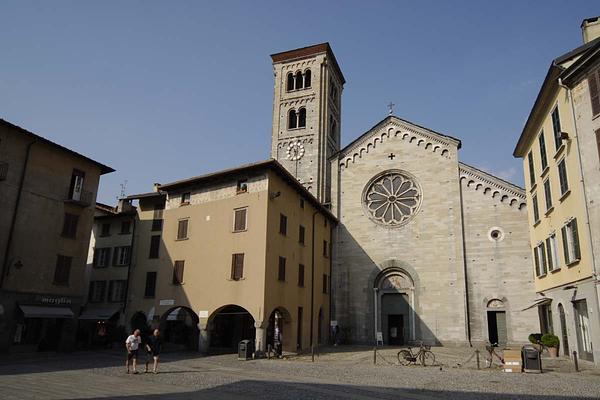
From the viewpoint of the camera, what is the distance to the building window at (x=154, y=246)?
99.5 feet

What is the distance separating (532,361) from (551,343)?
5235 mm

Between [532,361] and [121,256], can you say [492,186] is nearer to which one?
[532,361]

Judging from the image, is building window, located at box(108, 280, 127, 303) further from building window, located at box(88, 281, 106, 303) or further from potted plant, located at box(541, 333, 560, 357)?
potted plant, located at box(541, 333, 560, 357)

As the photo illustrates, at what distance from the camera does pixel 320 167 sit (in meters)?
39.5

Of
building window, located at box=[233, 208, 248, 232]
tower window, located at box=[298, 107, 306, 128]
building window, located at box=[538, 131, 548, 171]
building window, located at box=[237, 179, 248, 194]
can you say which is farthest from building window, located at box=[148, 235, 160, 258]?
building window, located at box=[538, 131, 548, 171]

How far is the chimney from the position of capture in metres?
23.0

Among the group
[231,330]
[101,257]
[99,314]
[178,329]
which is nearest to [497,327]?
[231,330]

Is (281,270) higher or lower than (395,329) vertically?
higher

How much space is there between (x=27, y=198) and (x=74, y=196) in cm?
302

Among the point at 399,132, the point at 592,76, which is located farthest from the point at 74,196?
the point at 592,76

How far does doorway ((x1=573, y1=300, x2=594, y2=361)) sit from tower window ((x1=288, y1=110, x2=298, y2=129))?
2854 centimetres

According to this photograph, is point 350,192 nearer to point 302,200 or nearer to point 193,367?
point 302,200

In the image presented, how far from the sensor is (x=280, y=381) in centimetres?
1538

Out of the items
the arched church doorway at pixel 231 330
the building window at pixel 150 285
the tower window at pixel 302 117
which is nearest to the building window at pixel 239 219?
the building window at pixel 150 285
